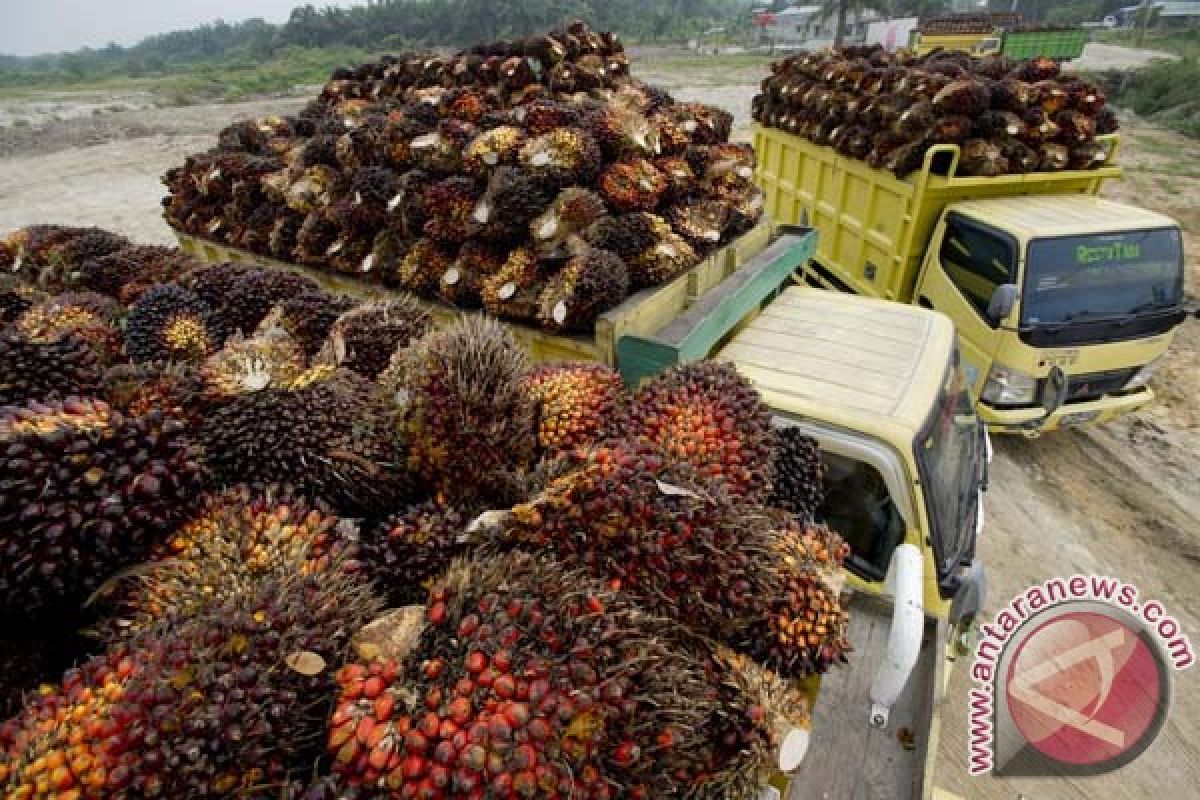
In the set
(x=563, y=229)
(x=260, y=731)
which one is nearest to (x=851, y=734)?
(x=260, y=731)

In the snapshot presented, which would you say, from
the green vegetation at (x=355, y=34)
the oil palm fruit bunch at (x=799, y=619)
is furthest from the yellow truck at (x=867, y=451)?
the green vegetation at (x=355, y=34)

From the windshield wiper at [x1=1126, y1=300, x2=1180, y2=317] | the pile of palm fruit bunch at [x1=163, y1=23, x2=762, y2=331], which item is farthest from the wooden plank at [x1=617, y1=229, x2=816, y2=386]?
the windshield wiper at [x1=1126, y1=300, x2=1180, y2=317]

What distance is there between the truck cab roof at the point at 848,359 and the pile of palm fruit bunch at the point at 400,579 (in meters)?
0.75

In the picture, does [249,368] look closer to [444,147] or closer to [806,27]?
[444,147]

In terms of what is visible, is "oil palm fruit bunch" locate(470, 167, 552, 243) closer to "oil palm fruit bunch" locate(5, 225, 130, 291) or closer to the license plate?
"oil palm fruit bunch" locate(5, 225, 130, 291)

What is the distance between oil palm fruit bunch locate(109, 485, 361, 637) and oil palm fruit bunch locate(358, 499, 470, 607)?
6 cm

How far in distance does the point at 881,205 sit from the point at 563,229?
15.2 feet

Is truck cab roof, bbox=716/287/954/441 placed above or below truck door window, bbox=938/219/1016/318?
above

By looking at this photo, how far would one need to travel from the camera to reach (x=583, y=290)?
3160 millimetres

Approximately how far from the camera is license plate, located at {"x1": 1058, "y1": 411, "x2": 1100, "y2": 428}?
18.4ft

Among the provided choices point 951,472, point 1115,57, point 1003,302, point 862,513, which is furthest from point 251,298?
point 1115,57

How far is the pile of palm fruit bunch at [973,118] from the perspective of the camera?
6.20 meters

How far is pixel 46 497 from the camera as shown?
1.33 metres

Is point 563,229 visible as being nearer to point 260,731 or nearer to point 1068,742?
point 260,731
